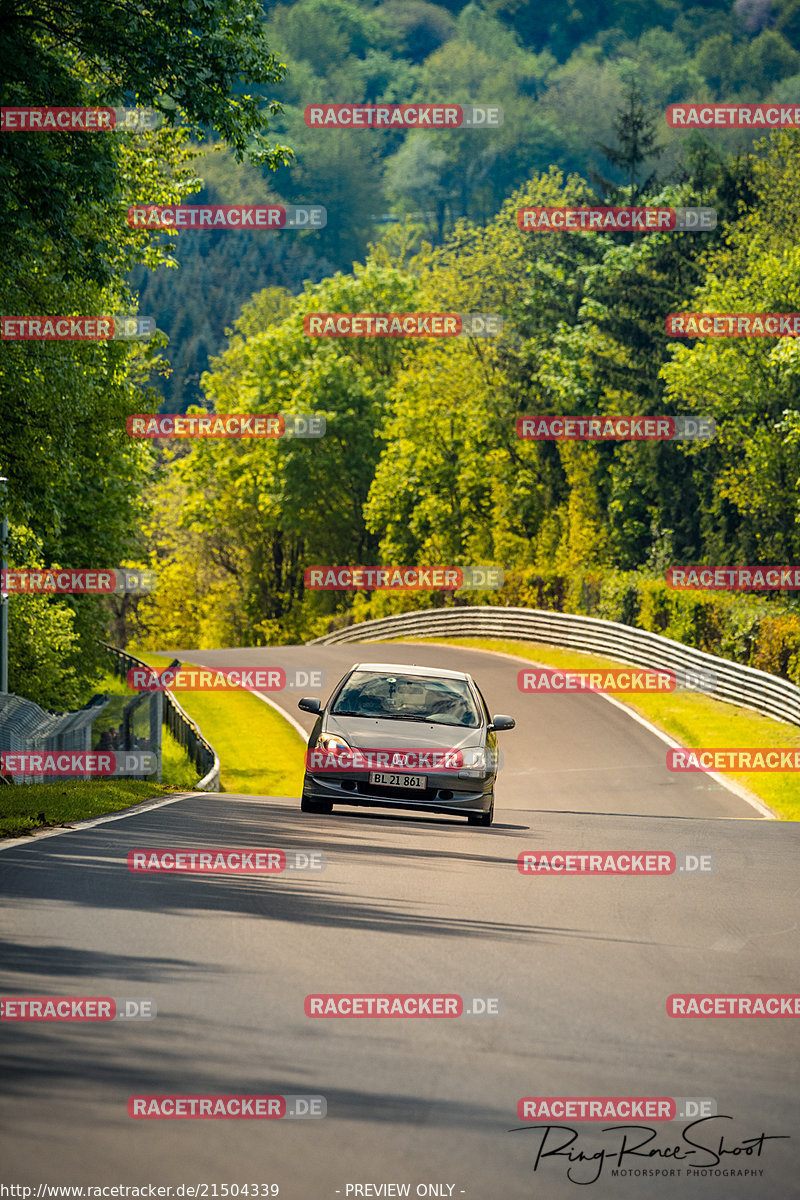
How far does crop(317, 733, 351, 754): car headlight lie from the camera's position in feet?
48.7

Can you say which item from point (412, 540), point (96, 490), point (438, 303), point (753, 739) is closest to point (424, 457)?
point (412, 540)

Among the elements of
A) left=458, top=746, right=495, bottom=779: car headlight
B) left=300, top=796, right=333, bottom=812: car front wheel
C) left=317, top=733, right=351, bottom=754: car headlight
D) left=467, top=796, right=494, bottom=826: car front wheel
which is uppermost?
left=317, top=733, right=351, bottom=754: car headlight

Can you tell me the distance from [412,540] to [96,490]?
137 ft

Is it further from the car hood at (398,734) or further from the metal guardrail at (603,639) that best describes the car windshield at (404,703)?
the metal guardrail at (603,639)

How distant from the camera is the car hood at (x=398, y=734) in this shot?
14859 millimetres

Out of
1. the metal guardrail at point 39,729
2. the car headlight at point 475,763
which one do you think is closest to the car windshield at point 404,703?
the car headlight at point 475,763

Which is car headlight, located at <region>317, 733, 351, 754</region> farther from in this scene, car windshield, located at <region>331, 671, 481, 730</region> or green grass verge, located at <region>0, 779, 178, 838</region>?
green grass verge, located at <region>0, 779, 178, 838</region>

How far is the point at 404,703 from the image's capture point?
54.1ft

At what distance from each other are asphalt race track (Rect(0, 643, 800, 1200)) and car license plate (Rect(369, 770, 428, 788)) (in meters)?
1.11

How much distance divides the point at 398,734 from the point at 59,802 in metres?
3.57

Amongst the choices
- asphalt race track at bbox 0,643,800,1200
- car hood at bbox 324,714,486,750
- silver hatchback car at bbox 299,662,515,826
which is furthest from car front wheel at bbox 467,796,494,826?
asphalt race track at bbox 0,643,800,1200

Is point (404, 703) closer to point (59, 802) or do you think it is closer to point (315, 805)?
point (315, 805)

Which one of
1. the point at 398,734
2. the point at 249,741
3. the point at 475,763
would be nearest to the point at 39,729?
the point at 398,734

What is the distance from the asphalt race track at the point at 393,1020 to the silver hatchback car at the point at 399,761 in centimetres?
118
